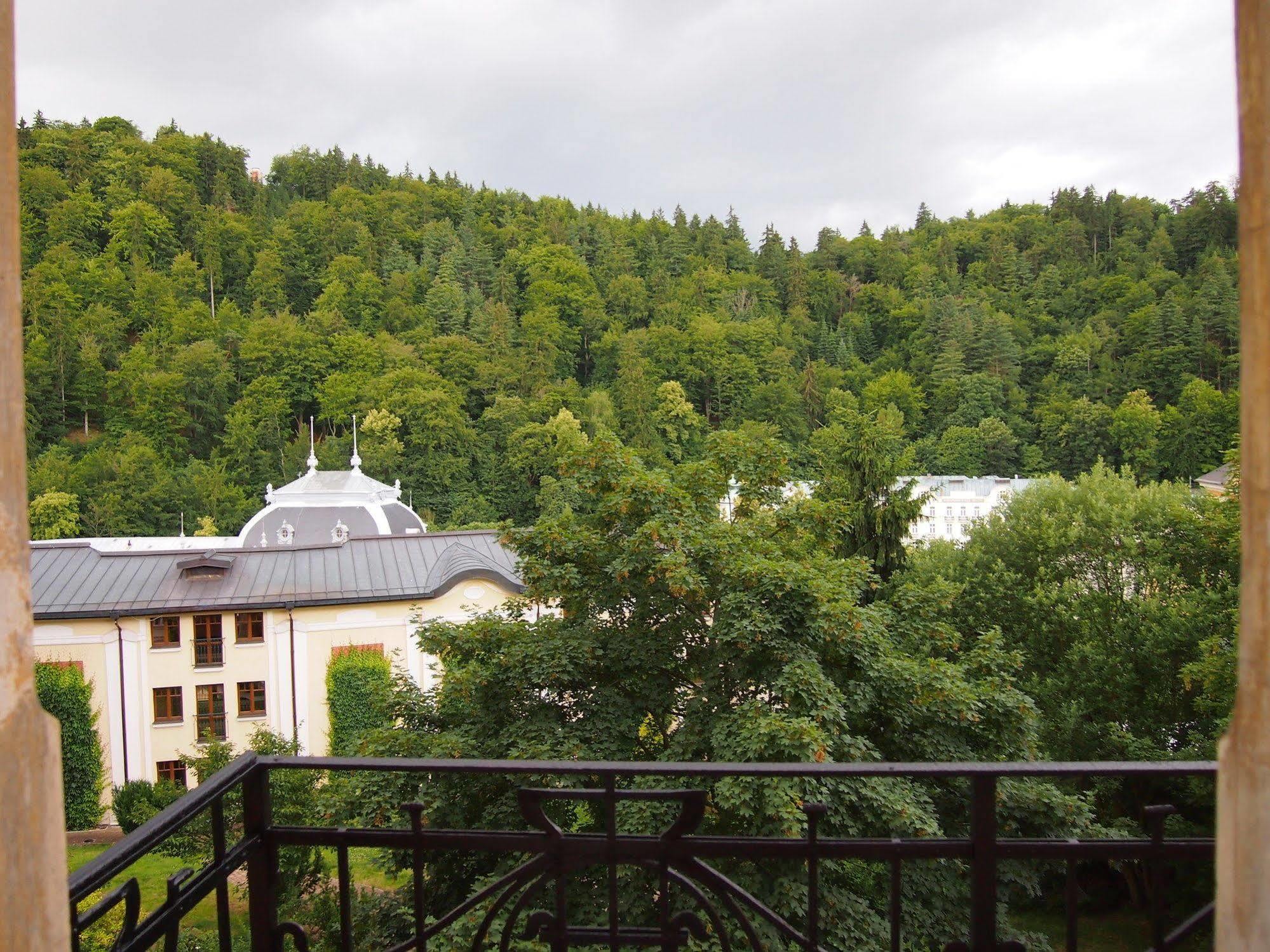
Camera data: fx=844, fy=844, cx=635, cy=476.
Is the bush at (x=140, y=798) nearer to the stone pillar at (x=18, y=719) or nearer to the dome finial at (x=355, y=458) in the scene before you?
the stone pillar at (x=18, y=719)

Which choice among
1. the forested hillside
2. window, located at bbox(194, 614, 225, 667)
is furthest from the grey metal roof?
the forested hillside

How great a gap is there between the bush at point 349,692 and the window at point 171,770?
327cm

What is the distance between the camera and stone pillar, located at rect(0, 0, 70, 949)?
3.13ft

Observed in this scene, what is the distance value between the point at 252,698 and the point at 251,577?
110 inches

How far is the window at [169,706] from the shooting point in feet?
62.1

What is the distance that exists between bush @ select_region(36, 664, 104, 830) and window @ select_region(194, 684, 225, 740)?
6.65 ft


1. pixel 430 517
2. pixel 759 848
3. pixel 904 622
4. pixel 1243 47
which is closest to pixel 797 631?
pixel 904 622

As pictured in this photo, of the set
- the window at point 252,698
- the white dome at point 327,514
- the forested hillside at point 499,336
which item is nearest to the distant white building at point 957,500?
the forested hillside at point 499,336

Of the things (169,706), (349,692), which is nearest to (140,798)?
(169,706)

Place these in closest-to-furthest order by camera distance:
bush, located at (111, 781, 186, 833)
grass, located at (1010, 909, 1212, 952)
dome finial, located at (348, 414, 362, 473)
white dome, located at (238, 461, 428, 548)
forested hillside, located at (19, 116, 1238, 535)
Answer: grass, located at (1010, 909, 1212, 952) → bush, located at (111, 781, 186, 833) → white dome, located at (238, 461, 428, 548) → dome finial, located at (348, 414, 362, 473) → forested hillside, located at (19, 116, 1238, 535)

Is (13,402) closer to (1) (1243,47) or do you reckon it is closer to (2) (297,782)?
(1) (1243,47)

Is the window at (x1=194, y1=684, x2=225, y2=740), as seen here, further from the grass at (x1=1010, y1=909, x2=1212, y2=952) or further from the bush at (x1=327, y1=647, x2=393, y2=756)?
the grass at (x1=1010, y1=909, x2=1212, y2=952)

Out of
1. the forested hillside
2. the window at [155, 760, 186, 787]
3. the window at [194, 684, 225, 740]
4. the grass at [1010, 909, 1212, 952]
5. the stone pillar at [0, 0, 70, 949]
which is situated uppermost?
the forested hillside

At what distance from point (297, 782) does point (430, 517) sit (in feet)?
143
